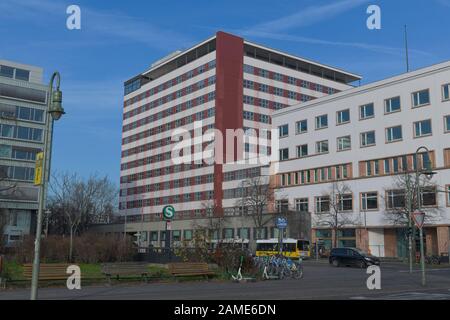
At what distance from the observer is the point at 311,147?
7344 cm

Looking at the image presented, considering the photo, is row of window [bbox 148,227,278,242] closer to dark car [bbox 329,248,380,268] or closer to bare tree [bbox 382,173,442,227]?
bare tree [bbox 382,173,442,227]

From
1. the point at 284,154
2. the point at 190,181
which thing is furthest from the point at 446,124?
the point at 190,181

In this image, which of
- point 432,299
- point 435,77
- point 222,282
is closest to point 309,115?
point 435,77

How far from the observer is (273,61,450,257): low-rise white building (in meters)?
57.3

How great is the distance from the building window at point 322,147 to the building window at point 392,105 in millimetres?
10437

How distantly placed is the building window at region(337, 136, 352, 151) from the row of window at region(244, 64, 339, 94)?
2799 cm

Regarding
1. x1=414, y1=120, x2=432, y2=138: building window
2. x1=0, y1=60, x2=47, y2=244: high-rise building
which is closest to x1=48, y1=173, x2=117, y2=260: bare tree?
x1=0, y1=60, x2=47, y2=244: high-rise building

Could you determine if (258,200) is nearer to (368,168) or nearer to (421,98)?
(368,168)

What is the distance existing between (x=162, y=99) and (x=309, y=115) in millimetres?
40503

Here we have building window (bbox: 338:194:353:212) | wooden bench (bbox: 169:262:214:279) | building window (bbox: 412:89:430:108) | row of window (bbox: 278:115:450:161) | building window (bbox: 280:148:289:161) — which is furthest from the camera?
building window (bbox: 280:148:289:161)

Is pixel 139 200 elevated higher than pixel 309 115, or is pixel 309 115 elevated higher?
pixel 309 115

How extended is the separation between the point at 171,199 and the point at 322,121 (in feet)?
128

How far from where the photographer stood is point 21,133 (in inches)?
3221
